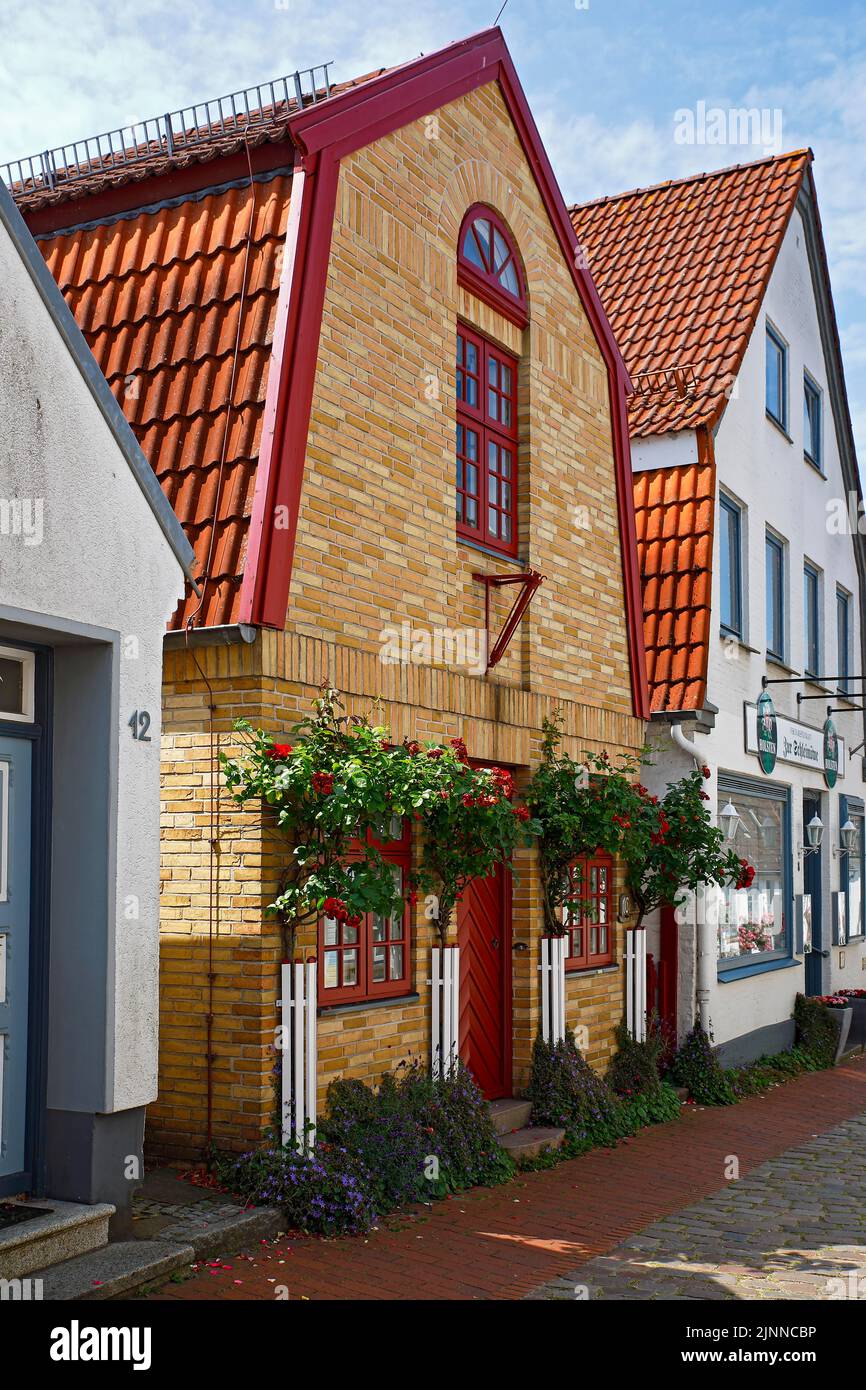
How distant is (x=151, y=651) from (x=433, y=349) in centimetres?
394

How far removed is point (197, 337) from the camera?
8.91m

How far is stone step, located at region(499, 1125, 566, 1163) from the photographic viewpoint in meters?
9.70

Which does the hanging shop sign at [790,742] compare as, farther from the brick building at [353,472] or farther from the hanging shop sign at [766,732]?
the brick building at [353,472]

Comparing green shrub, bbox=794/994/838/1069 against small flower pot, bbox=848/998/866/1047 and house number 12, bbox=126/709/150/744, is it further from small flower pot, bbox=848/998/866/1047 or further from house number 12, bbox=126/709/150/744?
house number 12, bbox=126/709/150/744

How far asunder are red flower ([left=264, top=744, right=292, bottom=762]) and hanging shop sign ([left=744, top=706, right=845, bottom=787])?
8226 millimetres

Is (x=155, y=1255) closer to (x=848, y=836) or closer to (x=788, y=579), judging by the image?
(x=788, y=579)

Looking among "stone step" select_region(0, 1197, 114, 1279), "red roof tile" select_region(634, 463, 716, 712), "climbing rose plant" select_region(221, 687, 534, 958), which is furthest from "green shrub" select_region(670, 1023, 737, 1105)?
"stone step" select_region(0, 1197, 114, 1279)

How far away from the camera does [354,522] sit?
355 inches

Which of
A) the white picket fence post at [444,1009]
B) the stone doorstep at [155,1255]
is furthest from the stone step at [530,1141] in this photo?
the stone doorstep at [155,1255]

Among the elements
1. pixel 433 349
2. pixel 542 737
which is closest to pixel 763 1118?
pixel 542 737

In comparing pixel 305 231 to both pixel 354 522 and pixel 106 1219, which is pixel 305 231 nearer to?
pixel 354 522

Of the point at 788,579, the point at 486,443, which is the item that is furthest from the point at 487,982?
the point at 788,579

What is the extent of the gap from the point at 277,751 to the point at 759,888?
30.6 feet

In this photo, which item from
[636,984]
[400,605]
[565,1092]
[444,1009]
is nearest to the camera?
[400,605]
